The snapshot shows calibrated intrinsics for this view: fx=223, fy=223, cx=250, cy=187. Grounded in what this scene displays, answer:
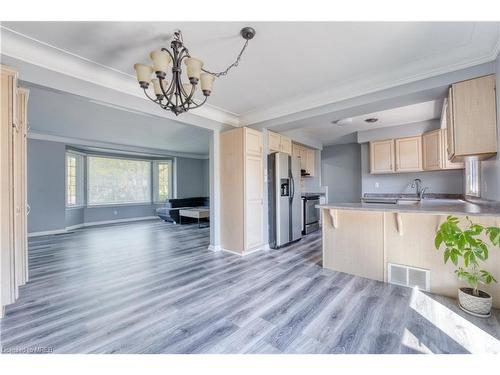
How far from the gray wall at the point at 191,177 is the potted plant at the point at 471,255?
25.9 feet

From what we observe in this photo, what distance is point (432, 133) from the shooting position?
14.0 ft

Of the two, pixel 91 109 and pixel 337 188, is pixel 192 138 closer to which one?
pixel 91 109

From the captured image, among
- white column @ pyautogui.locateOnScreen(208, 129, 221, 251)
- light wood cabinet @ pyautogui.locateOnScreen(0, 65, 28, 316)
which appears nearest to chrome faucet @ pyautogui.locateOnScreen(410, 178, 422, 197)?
white column @ pyautogui.locateOnScreen(208, 129, 221, 251)

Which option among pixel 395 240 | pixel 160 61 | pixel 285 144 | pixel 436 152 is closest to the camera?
pixel 160 61

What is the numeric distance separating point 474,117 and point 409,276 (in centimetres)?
171

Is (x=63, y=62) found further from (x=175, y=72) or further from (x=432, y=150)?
(x=432, y=150)

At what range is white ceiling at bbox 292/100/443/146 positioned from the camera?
3797 millimetres

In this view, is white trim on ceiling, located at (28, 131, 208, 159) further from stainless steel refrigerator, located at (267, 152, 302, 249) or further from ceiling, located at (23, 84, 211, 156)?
stainless steel refrigerator, located at (267, 152, 302, 249)

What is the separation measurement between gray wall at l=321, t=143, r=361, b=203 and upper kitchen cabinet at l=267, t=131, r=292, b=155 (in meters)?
2.45

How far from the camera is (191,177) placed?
8.91 metres

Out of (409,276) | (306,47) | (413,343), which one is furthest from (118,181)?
(413,343)

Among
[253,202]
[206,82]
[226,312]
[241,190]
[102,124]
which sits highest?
[102,124]
